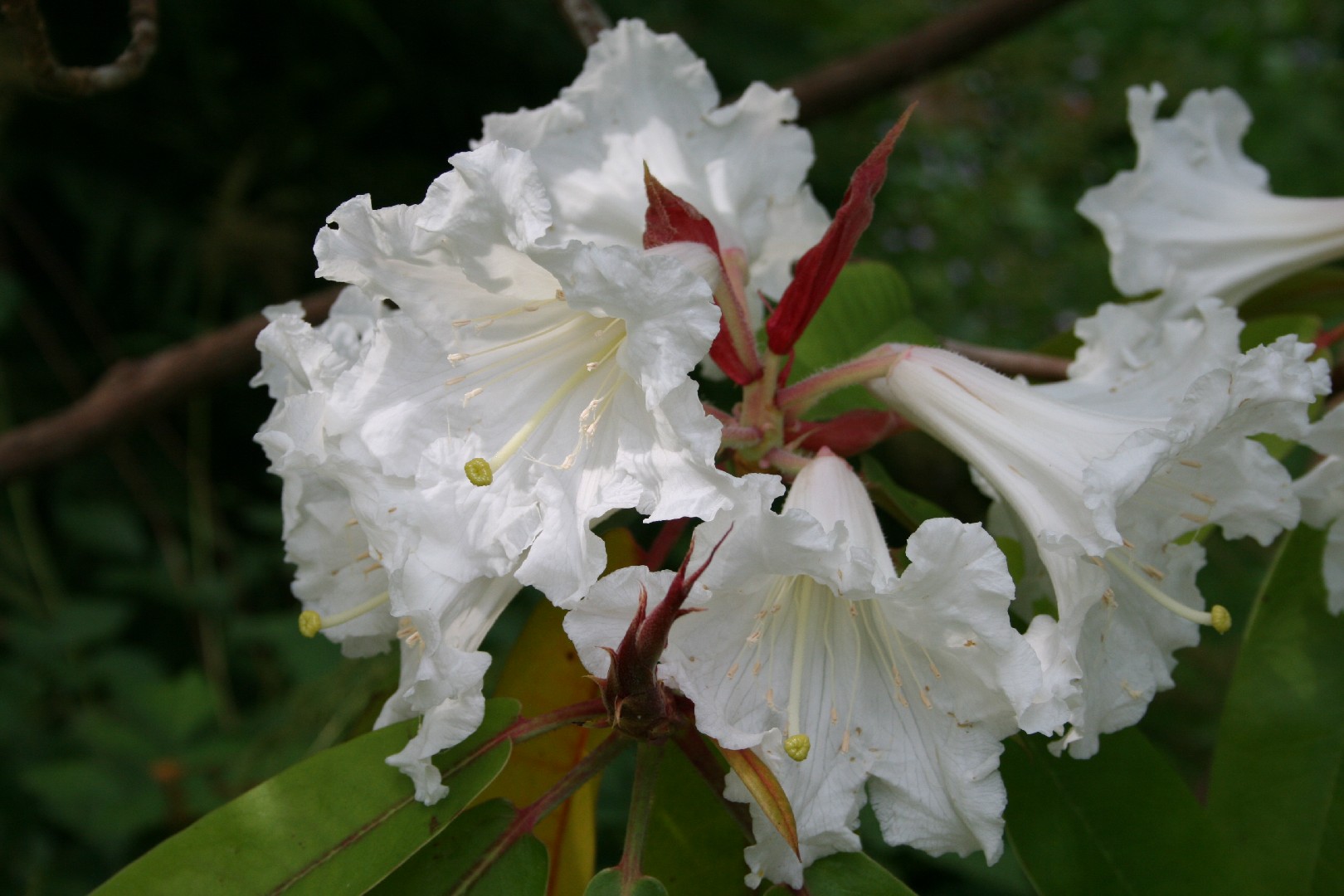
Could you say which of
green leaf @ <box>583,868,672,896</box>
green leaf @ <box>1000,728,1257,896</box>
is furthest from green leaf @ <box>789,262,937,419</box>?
green leaf @ <box>583,868,672,896</box>

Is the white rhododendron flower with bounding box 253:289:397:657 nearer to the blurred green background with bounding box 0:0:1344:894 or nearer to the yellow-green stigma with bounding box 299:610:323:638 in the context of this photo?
the yellow-green stigma with bounding box 299:610:323:638

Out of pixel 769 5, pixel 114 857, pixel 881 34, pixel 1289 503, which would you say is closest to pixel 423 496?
pixel 1289 503

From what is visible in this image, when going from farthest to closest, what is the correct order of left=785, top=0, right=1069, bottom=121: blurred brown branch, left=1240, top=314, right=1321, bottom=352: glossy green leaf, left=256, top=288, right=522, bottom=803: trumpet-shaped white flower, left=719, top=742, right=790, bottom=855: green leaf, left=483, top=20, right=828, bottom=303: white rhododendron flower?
left=785, top=0, right=1069, bottom=121: blurred brown branch → left=1240, top=314, right=1321, bottom=352: glossy green leaf → left=483, top=20, right=828, bottom=303: white rhododendron flower → left=256, top=288, right=522, bottom=803: trumpet-shaped white flower → left=719, top=742, right=790, bottom=855: green leaf

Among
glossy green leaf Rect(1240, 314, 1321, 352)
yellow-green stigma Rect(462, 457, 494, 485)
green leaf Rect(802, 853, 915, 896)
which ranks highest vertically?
yellow-green stigma Rect(462, 457, 494, 485)

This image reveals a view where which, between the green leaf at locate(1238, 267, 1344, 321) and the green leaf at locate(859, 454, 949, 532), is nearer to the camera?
the green leaf at locate(859, 454, 949, 532)

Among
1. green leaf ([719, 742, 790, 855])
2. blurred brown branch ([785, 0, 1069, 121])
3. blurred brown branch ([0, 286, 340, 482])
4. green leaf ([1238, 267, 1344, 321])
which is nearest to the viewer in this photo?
green leaf ([719, 742, 790, 855])

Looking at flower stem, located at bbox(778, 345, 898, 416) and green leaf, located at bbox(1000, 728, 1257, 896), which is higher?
flower stem, located at bbox(778, 345, 898, 416)

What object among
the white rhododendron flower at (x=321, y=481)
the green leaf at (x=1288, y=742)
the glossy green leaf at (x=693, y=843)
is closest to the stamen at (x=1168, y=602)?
the green leaf at (x=1288, y=742)
